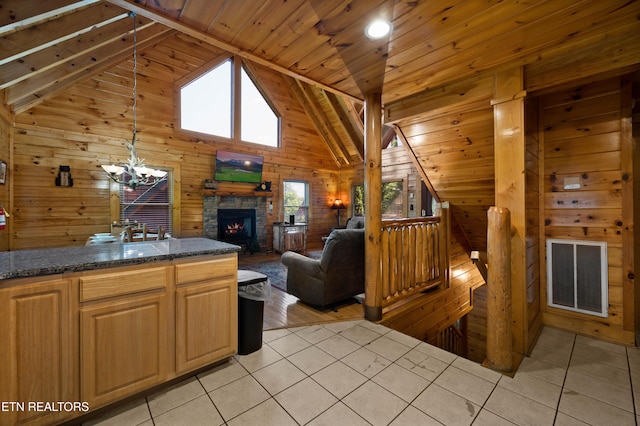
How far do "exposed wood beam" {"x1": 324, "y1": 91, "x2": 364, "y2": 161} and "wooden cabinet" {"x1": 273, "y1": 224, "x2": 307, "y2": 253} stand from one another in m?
2.83

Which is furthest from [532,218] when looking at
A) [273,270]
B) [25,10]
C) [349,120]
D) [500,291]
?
[349,120]

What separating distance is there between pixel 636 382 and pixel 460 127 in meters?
A: 2.39

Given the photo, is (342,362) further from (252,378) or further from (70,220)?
(70,220)

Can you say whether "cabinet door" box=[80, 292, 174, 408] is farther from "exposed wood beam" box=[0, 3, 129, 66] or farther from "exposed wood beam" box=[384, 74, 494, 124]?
"exposed wood beam" box=[384, 74, 494, 124]

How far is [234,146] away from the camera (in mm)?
6434

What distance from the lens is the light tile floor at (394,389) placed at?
1494mm

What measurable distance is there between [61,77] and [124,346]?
4.41 m

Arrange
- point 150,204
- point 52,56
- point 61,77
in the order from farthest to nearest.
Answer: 1. point 150,204
2. point 61,77
3. point 52,56

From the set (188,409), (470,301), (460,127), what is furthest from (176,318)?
(470,301)

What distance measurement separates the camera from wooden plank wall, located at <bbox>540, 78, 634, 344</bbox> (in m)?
2.27

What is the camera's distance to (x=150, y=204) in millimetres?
5352

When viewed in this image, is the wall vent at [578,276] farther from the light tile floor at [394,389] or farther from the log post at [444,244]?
the log post at [444,244]

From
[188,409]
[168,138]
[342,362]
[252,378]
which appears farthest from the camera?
[168,138]

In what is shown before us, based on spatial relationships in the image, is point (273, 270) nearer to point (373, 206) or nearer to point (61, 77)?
point (373, 206)
